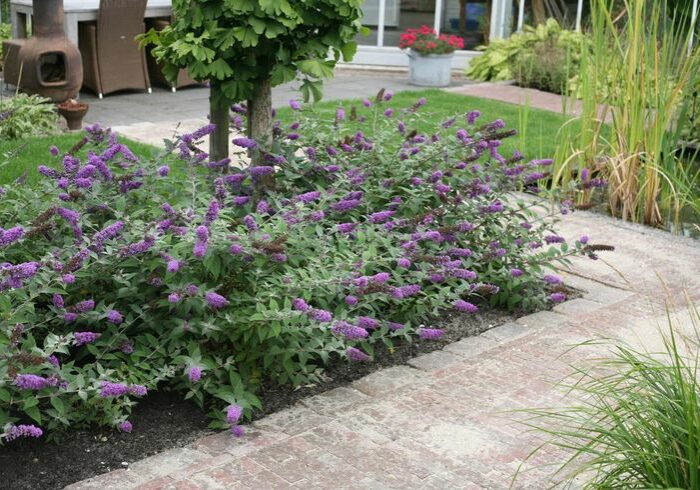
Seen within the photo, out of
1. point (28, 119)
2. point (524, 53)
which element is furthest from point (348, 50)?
point (524, 53)

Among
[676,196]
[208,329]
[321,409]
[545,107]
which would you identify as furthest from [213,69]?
[545,107]

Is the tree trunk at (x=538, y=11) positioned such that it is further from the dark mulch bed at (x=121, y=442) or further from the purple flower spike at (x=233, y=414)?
the purple flower spike at (x=233, y=414)

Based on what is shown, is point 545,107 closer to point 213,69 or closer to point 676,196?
point 676,196

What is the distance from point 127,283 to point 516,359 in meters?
1.74

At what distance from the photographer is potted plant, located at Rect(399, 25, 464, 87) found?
38.5ft

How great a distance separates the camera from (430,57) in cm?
1177

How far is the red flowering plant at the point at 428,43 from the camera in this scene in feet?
38.4

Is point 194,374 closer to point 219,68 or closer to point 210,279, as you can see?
point 210,279

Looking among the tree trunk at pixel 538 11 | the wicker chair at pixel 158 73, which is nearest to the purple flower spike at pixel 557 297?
the wicker chair at pixel 158 73

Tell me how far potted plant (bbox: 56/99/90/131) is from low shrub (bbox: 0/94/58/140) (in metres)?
0.08

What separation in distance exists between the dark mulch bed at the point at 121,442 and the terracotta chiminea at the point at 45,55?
5.92 meters

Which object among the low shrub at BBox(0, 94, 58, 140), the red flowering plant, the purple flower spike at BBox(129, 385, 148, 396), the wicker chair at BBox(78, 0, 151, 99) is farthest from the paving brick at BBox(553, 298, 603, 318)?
the red flowering plant

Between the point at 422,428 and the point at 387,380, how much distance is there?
1.50 feet

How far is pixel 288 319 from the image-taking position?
3.62 meters
